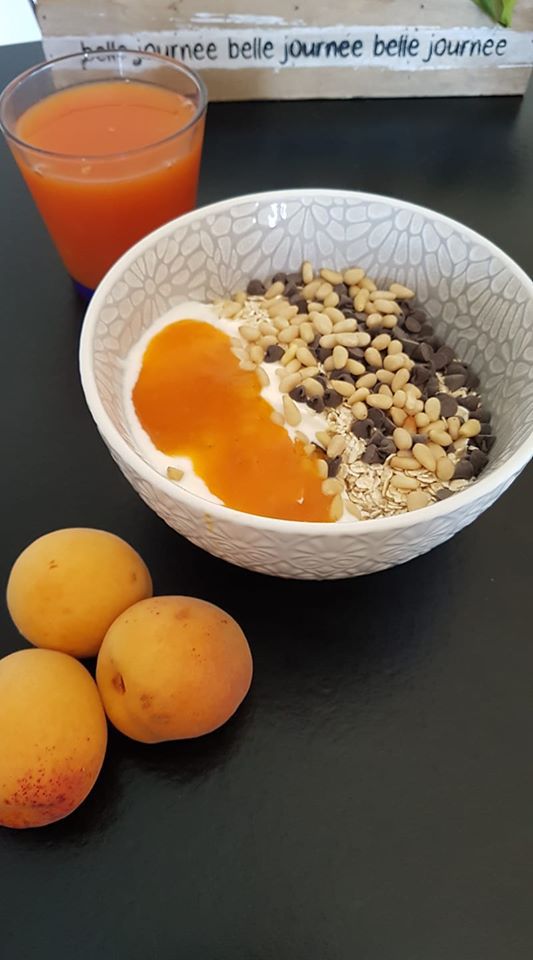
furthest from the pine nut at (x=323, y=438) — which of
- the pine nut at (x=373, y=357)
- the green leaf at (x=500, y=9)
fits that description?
the green leaf at (x=500, y=9)

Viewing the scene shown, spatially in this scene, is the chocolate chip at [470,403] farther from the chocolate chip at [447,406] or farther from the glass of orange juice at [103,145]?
the glass of orange juice at [103,145]

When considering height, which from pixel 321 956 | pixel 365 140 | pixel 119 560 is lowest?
pixel 321 956

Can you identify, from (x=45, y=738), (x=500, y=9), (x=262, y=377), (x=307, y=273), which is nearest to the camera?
(x=45, y=738)

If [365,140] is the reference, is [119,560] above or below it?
below

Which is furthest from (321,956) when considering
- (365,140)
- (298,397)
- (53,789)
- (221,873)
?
(365,140)

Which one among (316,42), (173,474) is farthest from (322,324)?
(316,42)

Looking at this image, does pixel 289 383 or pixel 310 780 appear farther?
pixel 289 383

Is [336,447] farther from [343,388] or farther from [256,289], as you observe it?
[256,289]

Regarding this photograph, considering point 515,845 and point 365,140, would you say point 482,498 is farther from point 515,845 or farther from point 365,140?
point 365,140

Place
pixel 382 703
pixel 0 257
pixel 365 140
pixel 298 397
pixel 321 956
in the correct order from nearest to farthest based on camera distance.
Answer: pixel 321 956
pixel 382 703
pixel 298 397
pixel 0 257
pixel 365 140
